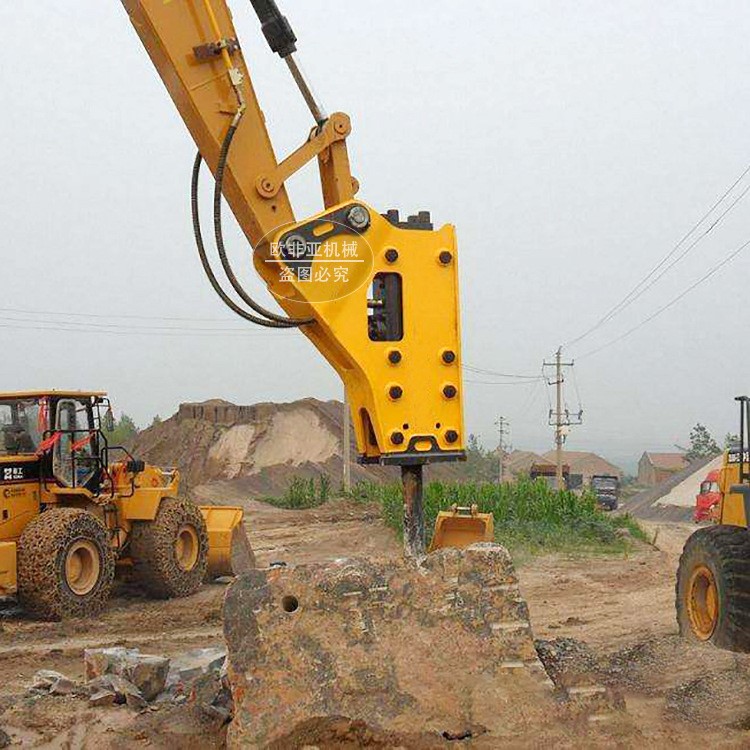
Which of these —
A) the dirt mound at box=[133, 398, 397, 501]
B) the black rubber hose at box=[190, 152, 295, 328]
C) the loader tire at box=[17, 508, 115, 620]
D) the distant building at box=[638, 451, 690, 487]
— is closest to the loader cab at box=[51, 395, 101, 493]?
the loader tire at box=[17, 508, 115, 620]

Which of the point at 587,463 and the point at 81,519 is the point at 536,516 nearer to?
the point at 81,519

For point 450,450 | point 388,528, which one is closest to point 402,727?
point 450,450

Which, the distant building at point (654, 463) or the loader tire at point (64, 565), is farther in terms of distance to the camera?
the distant building at point (654, 463)

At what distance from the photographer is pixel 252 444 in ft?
116

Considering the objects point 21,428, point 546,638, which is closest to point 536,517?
point 546,638

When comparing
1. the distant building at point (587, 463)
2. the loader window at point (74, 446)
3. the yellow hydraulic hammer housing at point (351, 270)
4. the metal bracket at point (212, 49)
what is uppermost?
the metal bracket at point (212, 49)

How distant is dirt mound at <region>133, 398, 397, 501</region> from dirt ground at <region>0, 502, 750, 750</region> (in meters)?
14.5

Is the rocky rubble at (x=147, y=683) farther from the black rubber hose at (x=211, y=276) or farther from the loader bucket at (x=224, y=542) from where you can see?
the loader bucket at (x=224, y=542)

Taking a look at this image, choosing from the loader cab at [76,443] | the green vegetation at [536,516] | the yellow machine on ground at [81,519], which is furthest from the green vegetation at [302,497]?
the loader cab at [76,443]

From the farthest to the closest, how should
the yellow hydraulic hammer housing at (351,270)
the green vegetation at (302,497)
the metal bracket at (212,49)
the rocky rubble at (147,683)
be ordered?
the green vegetation at (302,497)
the metal bracket at (212,49)
the rocky rubble at (147,683)
the yellow hydraulic hammer housing at (351,270)

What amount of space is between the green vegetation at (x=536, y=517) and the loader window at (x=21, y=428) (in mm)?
6652

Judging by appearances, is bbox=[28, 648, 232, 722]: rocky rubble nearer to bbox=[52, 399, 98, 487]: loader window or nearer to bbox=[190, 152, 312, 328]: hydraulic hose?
bbox=[190, 152, 312, 328]: hydraulic hose

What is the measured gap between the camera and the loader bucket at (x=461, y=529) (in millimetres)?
12078

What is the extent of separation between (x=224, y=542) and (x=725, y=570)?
23.1 ft
